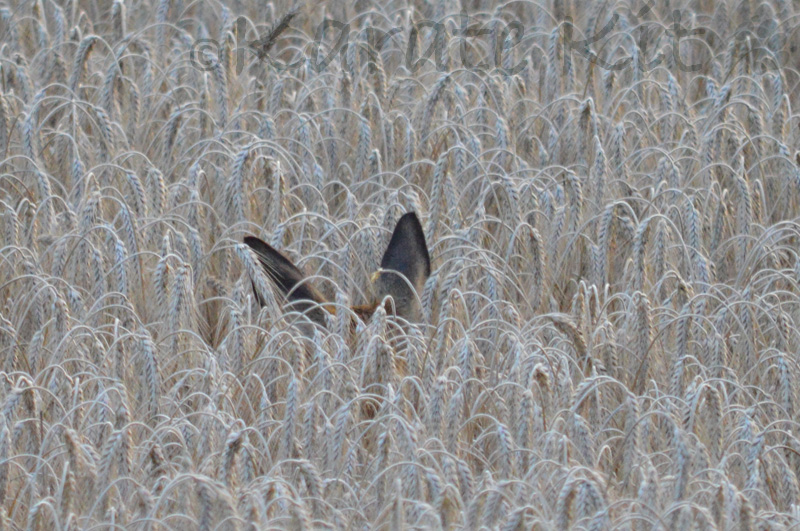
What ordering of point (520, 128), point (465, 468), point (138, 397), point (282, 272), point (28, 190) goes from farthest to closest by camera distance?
1. point (520, 128)
2. point (28, 190)
3. point (282, 272)
4. point (138, 397)
5. point (465, 468)

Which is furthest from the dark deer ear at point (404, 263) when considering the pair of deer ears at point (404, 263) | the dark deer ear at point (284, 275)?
the dark deer ear at point (284, 275)

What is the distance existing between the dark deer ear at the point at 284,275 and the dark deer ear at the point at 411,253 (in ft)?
0.97

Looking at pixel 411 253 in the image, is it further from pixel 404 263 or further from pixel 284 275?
pixel 284 275

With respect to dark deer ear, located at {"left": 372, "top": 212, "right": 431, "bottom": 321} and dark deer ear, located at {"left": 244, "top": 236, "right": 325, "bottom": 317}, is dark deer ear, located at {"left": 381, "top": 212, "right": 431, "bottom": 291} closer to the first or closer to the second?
dark deer ear, located at {"left": 372, "top": 212, "right": 431, "bottom": 321}

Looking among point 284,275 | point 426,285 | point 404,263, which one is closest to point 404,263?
point 404,263

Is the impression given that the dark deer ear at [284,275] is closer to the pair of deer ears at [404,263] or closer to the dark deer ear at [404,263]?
the pair of deer ears at [404,263]

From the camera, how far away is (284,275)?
2.96 metres

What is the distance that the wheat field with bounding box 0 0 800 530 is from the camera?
217 centimetres

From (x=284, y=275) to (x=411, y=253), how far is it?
16.1 inches

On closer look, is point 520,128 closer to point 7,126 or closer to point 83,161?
Result: point 83,161

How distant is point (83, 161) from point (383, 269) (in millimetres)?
1582

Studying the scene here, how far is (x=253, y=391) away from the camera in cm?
267

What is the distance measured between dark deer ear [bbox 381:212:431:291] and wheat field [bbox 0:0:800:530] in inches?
3.6

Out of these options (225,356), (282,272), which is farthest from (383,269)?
(225,356)
